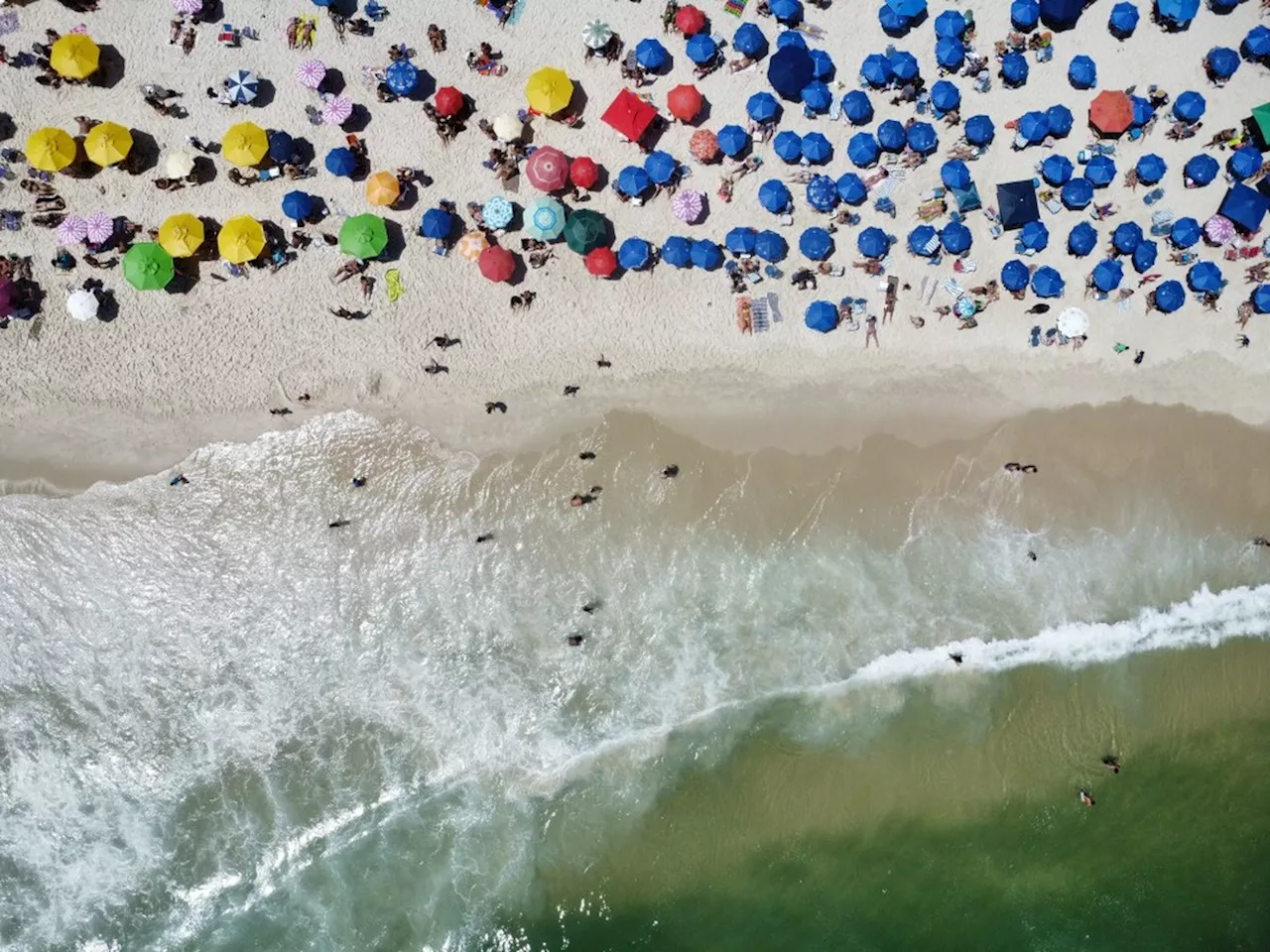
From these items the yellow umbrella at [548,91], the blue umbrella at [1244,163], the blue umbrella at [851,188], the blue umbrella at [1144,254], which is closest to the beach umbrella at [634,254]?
the yellow umbrella at [548,91]

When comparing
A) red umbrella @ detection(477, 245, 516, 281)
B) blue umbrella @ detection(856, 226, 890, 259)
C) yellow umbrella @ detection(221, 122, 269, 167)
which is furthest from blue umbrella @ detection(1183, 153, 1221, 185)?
yellow umbrella @ detection(221, 122, 269, 167)

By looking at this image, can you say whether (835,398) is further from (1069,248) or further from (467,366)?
(467,366)

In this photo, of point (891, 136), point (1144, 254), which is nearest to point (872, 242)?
point (891, 136)

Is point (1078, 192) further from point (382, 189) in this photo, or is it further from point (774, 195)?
point (382, 189)

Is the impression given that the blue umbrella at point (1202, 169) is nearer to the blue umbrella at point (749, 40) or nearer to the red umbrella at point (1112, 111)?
the red umbrella at point (1112, 111)

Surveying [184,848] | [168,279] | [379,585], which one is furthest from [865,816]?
[168,279]

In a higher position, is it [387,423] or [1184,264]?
[1184,264]
